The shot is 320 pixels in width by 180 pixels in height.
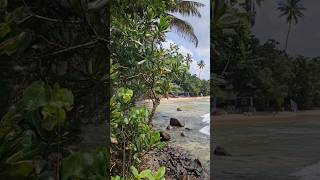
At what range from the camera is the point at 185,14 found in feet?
7.64

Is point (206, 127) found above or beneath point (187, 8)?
beneath

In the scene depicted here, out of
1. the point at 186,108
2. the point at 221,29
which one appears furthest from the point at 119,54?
the point at 221,29

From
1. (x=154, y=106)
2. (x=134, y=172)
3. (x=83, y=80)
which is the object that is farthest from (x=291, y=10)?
(x=134, y=172)

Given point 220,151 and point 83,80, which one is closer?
point 83,80

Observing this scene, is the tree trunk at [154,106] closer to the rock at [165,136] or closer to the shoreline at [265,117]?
the rock at [165,136]

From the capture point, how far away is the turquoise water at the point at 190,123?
2.44 metres

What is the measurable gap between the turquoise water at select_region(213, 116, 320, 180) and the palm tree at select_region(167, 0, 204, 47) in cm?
50

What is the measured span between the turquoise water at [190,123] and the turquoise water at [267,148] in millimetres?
165

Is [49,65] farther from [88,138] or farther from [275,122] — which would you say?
[275,122]

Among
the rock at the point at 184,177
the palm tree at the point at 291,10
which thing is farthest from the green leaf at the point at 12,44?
the rock at the point at 184,177

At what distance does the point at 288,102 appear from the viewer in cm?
220

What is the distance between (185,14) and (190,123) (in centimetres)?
60

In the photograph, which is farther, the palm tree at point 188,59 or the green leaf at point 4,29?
the palm tree at point 188,59

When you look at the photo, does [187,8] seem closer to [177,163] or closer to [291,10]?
[291,10]
